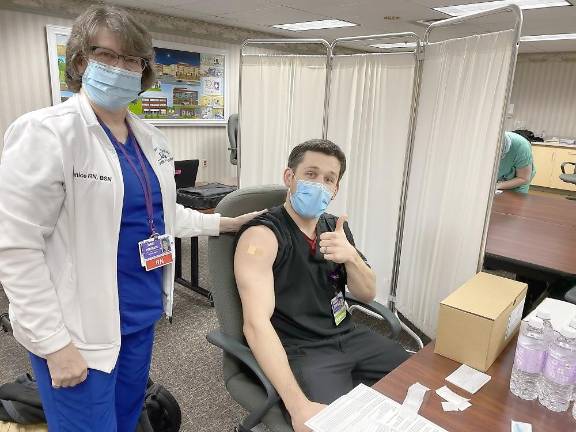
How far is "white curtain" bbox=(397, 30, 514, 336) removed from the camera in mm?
1627

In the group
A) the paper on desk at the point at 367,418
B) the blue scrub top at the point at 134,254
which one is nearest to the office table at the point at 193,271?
the blue scrub top at the point at 134,254

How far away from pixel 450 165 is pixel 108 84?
143 cm

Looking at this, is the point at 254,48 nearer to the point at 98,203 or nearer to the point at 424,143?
the point at 424,143

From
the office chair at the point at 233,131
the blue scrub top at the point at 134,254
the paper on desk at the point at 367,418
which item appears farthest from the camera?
the office chair at the point at 233,131

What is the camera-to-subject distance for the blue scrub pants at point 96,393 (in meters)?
1.07

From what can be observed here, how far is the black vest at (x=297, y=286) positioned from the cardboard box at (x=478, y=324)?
42 cm

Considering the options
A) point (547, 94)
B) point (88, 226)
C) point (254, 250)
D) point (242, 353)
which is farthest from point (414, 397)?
point (547, 94)

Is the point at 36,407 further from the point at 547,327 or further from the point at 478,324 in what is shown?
the point at 547,327

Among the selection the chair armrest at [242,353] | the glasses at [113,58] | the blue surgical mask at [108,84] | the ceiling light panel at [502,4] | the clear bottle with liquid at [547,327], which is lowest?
the chair armrest at [242,353]

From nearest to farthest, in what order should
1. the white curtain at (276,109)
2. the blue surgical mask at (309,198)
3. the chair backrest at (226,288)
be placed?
the chair backrest at (226,288) → the blue surgical mask at (309,198) → the white curtain at (276,109)

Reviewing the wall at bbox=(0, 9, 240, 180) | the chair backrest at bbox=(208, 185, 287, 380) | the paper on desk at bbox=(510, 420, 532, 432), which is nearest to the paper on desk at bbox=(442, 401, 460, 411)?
the paper on desk at bbox=(510, 420, 532, 432)

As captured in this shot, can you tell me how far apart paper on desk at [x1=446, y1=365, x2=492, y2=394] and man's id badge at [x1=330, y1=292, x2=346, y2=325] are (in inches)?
19.1

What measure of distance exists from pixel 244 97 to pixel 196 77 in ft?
9.20

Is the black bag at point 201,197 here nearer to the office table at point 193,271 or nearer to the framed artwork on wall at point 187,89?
the office table at point 193,271
